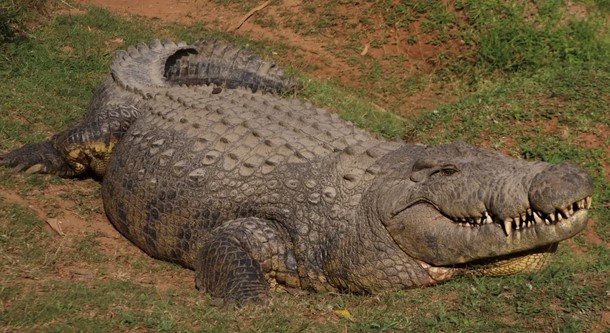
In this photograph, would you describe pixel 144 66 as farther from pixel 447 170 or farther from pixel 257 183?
pixel 447 170

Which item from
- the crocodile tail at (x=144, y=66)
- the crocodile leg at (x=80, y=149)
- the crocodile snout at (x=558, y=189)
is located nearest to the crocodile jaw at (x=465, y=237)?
the crocodile snout at (x=558, y=189)

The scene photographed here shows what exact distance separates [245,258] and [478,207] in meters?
1.61

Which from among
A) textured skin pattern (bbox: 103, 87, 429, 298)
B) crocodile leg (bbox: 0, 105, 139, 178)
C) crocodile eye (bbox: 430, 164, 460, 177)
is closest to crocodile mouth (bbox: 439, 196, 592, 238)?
crocodile eye (bbox: 430, 164, 460, 177)

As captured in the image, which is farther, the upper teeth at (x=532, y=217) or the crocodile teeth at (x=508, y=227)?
the crocodile teeth at (x=508, y=227)

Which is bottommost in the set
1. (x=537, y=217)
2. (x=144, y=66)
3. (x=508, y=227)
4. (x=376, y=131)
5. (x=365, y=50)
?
(x=365, y=50)

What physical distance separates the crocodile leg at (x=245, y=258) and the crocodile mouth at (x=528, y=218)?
4.51 feet

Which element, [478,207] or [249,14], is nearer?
[478,207]

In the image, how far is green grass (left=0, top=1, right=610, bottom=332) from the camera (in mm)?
4285

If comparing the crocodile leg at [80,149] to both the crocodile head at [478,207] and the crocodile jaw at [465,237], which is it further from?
the crocodile jaw at [465,237]

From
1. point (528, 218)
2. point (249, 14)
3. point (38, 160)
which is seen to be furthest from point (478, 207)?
point (249, 14)

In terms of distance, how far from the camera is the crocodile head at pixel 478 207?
407cm

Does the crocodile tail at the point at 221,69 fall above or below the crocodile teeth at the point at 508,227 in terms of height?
below

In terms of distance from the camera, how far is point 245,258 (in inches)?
199

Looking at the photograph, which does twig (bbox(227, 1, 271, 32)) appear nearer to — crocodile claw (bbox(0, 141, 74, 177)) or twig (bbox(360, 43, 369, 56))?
twig (bbox(360, 43, 369, 56))
